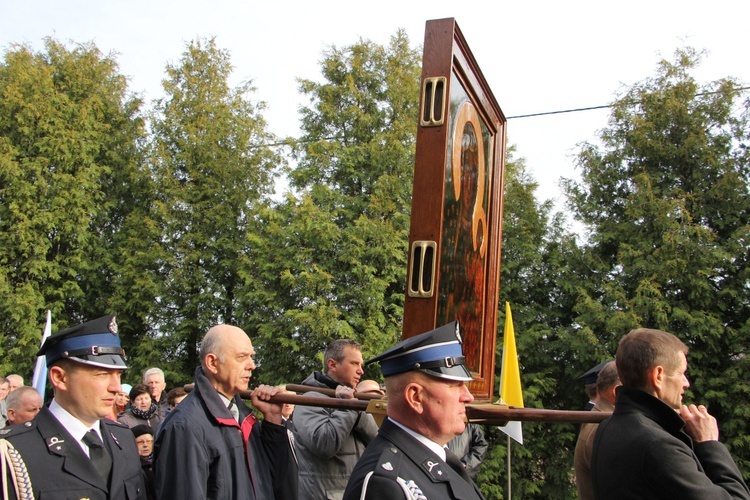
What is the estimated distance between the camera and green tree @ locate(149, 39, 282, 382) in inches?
596

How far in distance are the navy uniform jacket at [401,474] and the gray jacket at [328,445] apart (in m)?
2.14

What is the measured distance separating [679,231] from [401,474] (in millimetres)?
10933

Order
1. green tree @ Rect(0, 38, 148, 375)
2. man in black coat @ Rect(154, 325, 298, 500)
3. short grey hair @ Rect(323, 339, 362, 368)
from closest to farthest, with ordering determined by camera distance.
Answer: man in black coat @ Rect(154, 325, 298, 500) → short grey hair @ Rect(323, 339, 362, 368) → green tree @ Rect(0, 38, 148, 375)

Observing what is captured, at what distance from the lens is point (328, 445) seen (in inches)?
174

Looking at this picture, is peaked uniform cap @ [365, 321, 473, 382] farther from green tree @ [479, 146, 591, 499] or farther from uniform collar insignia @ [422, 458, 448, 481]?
green tree @ [479, 146, 591, 499]

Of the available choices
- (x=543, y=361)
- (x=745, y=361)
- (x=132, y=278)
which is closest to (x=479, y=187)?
(x=745, y=361)

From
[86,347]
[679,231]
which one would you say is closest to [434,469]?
[86,347]

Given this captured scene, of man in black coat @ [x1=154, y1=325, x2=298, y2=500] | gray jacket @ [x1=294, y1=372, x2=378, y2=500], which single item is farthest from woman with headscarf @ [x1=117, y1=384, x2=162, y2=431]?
man in black coat @ [x1=154, y1=325, x2=298, y2=500]

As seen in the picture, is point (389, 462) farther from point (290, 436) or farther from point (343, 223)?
point (343, 223)

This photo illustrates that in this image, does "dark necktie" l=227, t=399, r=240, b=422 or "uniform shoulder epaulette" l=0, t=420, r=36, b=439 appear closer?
"uniform shoulder epaulette" l=0, t=420, r=36, b=439

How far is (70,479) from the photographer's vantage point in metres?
2.68

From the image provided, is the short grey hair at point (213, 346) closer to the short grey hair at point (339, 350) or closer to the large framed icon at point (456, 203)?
the large framed icon at point (456, 203)

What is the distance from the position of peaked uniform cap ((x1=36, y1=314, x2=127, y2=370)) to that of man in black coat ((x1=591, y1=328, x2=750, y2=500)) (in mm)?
1922

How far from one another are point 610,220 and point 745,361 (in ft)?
11.2
